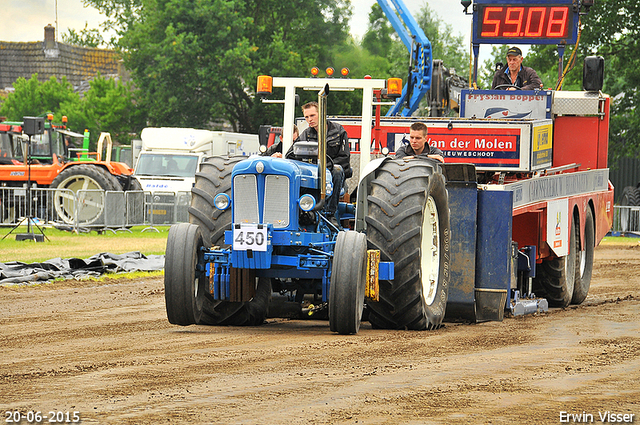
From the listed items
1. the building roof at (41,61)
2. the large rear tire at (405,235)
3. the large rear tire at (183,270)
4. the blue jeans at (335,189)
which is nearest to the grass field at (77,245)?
the large rear tire at (183,270)

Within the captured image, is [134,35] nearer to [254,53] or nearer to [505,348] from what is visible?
[254,53]

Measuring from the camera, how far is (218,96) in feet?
143

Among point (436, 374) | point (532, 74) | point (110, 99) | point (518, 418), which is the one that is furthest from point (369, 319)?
point (110, 99)

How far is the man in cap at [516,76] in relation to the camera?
41.6 ft

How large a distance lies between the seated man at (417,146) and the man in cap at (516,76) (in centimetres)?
326

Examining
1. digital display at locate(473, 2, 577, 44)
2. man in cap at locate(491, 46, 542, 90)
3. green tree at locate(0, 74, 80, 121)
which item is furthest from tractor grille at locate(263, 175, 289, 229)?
green tree at locate(0, 74, 80, 121)

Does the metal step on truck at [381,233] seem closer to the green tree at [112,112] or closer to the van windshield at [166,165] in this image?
the van windshield at [166,165]

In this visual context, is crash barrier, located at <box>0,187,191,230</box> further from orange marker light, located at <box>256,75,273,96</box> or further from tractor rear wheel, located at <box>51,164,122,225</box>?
orange marker light, located at <box>256,75,273,96</box>

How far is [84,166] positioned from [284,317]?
1693cm

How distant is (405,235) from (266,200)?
120 cm

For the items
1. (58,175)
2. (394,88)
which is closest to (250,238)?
(394,88)

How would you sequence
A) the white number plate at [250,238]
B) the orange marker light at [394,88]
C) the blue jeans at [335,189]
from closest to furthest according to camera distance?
the white number plate at [250,238] → the blue jeans at [335,189] → the orange marker light at [394,88]

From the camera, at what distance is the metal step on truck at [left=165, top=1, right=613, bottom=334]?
8.07 metres

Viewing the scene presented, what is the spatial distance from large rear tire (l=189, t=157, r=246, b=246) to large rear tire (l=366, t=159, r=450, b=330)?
1.30m
